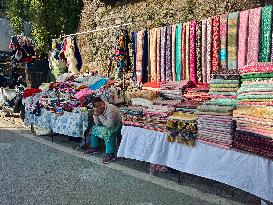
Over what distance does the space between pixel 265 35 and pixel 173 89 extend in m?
1.88

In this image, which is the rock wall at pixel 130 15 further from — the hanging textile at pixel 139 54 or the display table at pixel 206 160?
the display table at pixel 206 160

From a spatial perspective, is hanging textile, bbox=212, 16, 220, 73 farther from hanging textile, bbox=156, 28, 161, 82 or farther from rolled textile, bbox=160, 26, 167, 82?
hanging textile, bbox=156, 28, 161, 82

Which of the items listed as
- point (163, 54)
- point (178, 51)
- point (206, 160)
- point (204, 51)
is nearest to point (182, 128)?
point (206, 160)

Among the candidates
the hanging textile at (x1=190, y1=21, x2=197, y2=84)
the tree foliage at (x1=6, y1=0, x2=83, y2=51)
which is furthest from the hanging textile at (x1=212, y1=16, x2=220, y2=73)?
the tree foliage at (x1=6, y1=0, x2=83, y2=51)

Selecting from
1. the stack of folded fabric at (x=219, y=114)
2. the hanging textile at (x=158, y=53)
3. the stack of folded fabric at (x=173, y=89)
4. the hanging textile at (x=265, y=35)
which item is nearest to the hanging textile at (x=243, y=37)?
the hanging textile at (x=265, y=35)

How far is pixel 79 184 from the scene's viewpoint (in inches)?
204

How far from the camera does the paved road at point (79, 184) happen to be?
4.59m

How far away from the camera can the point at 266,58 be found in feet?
16.0

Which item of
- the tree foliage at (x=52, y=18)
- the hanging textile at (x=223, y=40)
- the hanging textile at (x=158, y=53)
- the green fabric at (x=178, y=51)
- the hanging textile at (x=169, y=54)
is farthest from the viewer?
the tree foliage at (x=52, y=18)

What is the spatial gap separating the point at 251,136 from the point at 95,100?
10.6 feet

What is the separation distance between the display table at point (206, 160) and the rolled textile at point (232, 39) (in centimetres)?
154

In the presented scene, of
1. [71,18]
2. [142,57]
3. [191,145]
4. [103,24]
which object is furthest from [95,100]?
[71,18]

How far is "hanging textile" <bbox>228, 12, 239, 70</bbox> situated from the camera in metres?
5.23

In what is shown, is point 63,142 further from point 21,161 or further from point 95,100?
point 95,100
